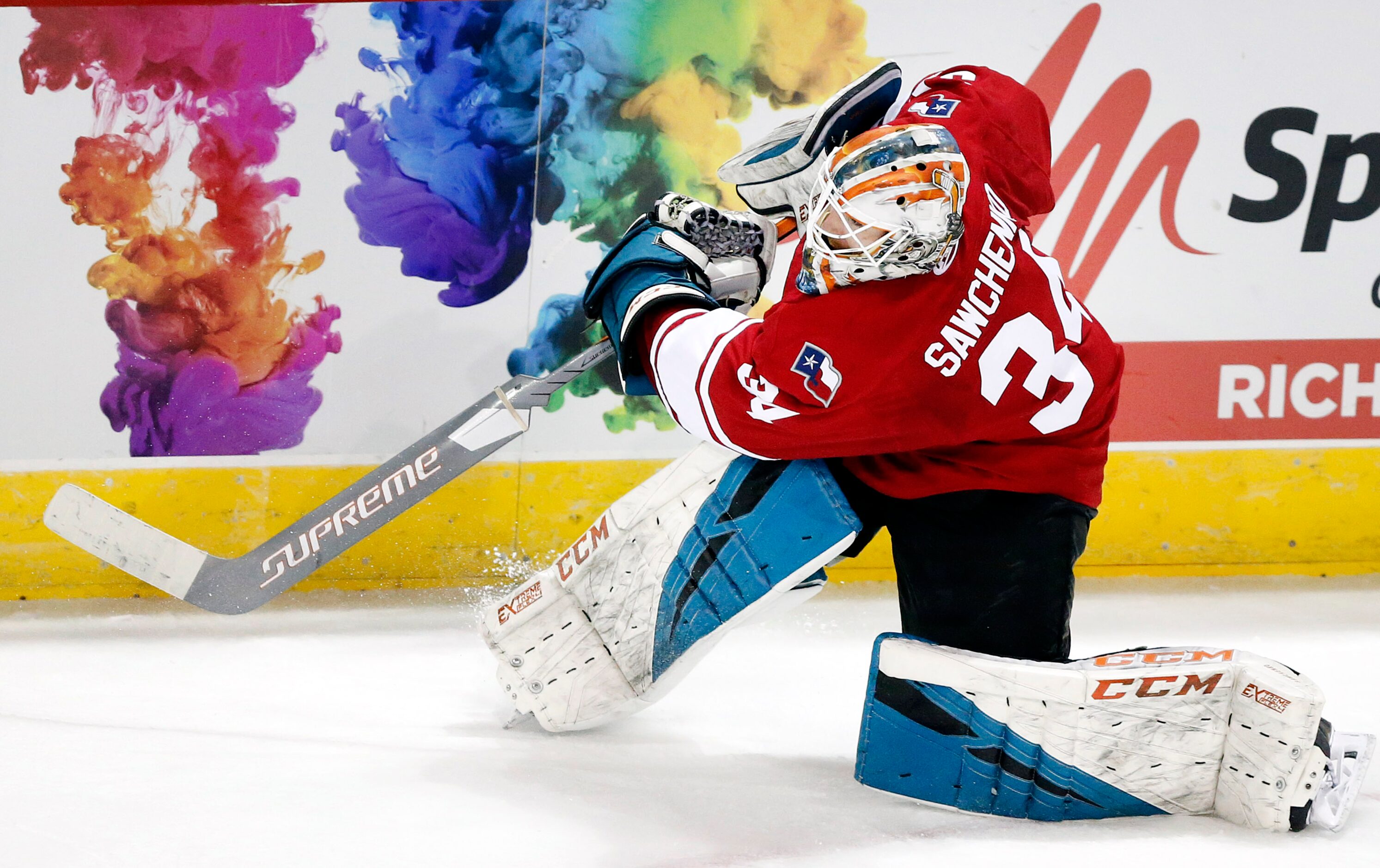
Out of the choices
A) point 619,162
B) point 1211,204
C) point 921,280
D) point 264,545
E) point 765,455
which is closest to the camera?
point 921,280

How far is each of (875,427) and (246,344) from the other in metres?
1.42

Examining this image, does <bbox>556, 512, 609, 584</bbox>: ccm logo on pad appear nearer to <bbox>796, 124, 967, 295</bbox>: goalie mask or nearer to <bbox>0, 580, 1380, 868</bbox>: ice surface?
<bbox>0, 580, 1380, 868</bbox>: ice surface

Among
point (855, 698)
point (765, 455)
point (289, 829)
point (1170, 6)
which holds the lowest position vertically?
point (289, 829)

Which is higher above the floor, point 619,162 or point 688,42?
point 688,42

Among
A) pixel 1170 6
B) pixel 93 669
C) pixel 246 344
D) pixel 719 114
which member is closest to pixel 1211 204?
pixel 1170 6

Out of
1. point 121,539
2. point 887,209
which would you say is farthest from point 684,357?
point 121,539

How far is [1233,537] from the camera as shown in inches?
106

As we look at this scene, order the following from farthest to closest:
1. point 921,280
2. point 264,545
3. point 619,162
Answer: point 619,162 < point 264,545 < point 921,280

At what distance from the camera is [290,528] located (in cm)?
223

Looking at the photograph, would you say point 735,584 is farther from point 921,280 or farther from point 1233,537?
point 1233,537

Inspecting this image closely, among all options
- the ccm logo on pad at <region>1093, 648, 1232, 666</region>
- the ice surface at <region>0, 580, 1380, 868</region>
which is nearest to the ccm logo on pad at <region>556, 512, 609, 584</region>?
the ice surface at <region>0, 580, 1380, 868</region>

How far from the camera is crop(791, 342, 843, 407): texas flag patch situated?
145 centimetres

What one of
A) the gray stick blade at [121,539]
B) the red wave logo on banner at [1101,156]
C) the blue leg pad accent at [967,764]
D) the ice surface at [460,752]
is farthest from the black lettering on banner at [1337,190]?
the gray stick blade at [121,539]

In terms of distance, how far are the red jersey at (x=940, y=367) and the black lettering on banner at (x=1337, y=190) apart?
4.05ft
